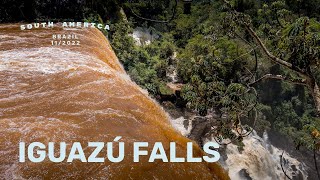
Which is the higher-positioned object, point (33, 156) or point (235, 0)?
Answer: point (235, 0)

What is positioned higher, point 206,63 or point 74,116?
point 74,116

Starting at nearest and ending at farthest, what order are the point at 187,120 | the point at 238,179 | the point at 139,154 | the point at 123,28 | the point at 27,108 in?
the point at 139,154
the point at 27,108
the point at 238,179
the point at 187,120
the point at 123,28

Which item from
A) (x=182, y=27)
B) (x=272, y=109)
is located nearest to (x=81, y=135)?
(x=272, y=109)

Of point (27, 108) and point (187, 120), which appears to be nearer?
point (27, 108)

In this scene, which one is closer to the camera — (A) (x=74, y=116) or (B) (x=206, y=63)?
(A) (x=74, y=116)

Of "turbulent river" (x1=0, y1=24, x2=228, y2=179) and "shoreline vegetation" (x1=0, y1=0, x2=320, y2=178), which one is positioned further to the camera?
"shoreline vegetation" (x1=0, y1=0, x2=320, y2=178)

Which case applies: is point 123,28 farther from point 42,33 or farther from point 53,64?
point 53,64

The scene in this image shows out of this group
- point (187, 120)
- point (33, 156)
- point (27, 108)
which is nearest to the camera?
point (33, 156)

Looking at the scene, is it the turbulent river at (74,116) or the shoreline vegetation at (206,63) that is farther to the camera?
the shoreline vegetation at (206,63)
